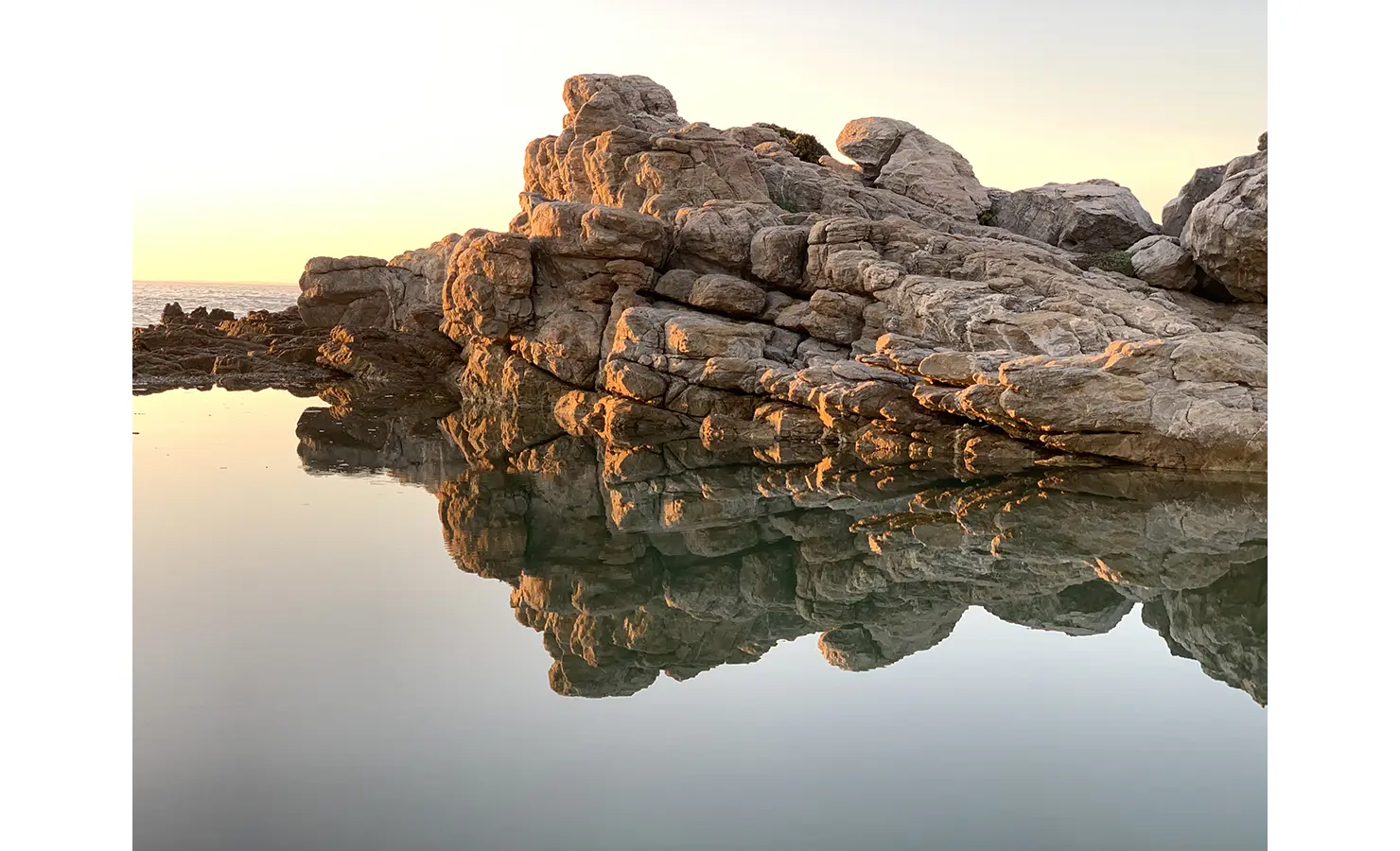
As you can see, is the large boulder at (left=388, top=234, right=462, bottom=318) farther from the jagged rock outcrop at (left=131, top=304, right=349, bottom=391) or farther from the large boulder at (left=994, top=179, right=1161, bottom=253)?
the large boulder at (left=994, top=179, right=1161, bottom=253)

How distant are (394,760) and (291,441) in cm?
2039

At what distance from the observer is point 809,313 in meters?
30.9

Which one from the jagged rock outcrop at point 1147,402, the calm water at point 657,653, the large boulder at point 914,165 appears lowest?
the calm water at point 657,653

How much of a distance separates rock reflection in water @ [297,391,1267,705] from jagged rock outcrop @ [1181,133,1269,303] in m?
14.6

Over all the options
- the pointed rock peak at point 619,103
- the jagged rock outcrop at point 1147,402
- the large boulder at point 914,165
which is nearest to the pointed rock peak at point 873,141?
the large boulder at point 914,165

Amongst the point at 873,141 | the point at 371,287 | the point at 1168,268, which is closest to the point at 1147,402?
the point at 1168,268

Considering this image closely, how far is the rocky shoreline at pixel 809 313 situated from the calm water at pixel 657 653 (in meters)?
3.07

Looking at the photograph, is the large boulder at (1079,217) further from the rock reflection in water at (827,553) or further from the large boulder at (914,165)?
the rock reflection in water at (827,553)

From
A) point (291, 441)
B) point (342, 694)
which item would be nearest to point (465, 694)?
point (342, 694)

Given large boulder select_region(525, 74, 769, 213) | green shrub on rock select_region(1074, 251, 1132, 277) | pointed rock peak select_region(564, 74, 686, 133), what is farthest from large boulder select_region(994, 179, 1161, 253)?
pointed rock peak select_region(564, 74, 686, 133)

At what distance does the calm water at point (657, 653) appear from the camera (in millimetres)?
7523

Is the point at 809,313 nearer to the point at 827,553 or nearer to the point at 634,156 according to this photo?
the point at 634,156

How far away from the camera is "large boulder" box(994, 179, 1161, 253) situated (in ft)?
140
